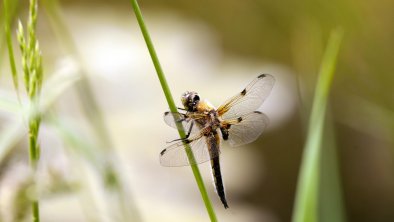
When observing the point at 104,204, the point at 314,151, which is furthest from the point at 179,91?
the point at 314,151

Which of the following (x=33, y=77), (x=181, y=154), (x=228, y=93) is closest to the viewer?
(x=33, y=77)

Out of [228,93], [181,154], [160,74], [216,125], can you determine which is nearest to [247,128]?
[216,125]

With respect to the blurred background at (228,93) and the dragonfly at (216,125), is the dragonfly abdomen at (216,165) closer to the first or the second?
the dragonfly at (216,125)

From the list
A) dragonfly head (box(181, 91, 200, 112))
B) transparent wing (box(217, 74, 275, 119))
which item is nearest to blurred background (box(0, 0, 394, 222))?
transparent wing (box(217, 74, 275, 119))

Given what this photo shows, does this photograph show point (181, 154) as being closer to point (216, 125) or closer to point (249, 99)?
point (216, 125)

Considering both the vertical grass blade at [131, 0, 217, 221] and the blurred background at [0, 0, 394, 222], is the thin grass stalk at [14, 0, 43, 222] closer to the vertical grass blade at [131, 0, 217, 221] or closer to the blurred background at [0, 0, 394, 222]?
the vertical grass blade at [131, 0, 217, 221]

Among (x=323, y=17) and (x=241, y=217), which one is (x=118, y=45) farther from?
(x=323, y=17)
